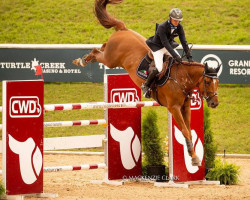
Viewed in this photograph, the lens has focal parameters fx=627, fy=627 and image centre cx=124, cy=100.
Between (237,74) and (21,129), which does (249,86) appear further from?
(21,129)

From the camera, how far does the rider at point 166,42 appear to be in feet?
29.7

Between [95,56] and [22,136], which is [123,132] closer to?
[95,56]

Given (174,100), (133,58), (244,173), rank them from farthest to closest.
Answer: (244,173) → (133,58) → (174,100)

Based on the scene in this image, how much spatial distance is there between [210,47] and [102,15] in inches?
265

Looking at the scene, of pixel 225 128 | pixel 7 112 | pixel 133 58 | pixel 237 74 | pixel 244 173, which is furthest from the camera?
pixel 237 74

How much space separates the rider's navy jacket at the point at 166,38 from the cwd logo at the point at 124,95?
3.82ft

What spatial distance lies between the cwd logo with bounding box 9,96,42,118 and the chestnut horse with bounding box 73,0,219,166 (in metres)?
1.75

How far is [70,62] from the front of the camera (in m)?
16.8

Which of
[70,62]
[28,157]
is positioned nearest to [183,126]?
[28,157]

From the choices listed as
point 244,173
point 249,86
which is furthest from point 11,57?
point 244,173

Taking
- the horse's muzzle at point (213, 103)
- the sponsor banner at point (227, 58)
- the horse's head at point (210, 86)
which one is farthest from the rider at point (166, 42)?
the sponsor banner at point (227, 58)

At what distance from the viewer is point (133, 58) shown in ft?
32.1

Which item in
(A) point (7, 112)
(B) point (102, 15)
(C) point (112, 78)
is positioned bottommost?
(A) point (7, 112)

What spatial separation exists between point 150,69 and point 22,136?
2151 mm
